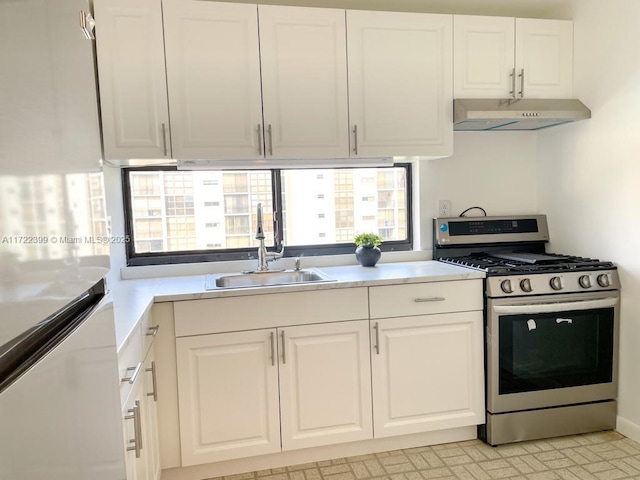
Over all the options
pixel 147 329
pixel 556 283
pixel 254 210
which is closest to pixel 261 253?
pixel 254 210

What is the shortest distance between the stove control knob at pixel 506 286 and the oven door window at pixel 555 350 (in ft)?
0.44

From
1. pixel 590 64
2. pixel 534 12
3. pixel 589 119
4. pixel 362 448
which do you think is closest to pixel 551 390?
pixel 362 448

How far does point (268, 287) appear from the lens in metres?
2.20

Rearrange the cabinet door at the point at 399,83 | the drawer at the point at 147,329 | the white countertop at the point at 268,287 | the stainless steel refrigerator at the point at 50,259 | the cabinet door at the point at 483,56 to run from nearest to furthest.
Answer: the stainless steel refrigerator at the point at 50,259, the drawer at the point at 147,329, the white countertop at the point at 268,287, the cabinet door at the point at 399,83, the cabinet door at the point at 483,56

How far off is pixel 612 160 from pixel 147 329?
8.14 ft

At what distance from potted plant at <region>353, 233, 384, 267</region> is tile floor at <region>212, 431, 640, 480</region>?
1.04 m

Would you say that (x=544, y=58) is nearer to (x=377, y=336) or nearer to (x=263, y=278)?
(x=377, y=336)

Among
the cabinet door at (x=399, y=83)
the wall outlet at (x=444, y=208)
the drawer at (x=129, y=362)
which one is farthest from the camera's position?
the wall outlet at (x=444, y=208)

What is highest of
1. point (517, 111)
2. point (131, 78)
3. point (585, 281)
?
point (131, 78)


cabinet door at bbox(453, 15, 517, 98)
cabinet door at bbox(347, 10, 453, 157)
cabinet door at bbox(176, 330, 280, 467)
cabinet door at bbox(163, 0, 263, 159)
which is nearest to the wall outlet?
cabinet door at bbox(347, 10, 453, 157)

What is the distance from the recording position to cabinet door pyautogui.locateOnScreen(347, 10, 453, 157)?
2477 mm

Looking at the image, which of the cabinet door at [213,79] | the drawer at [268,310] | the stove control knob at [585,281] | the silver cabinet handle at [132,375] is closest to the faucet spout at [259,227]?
the cabinet door at [213,79]

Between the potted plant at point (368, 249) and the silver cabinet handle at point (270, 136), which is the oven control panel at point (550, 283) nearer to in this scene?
the potted plant at point (368, 249)

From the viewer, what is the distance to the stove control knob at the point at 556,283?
94.6 inches
